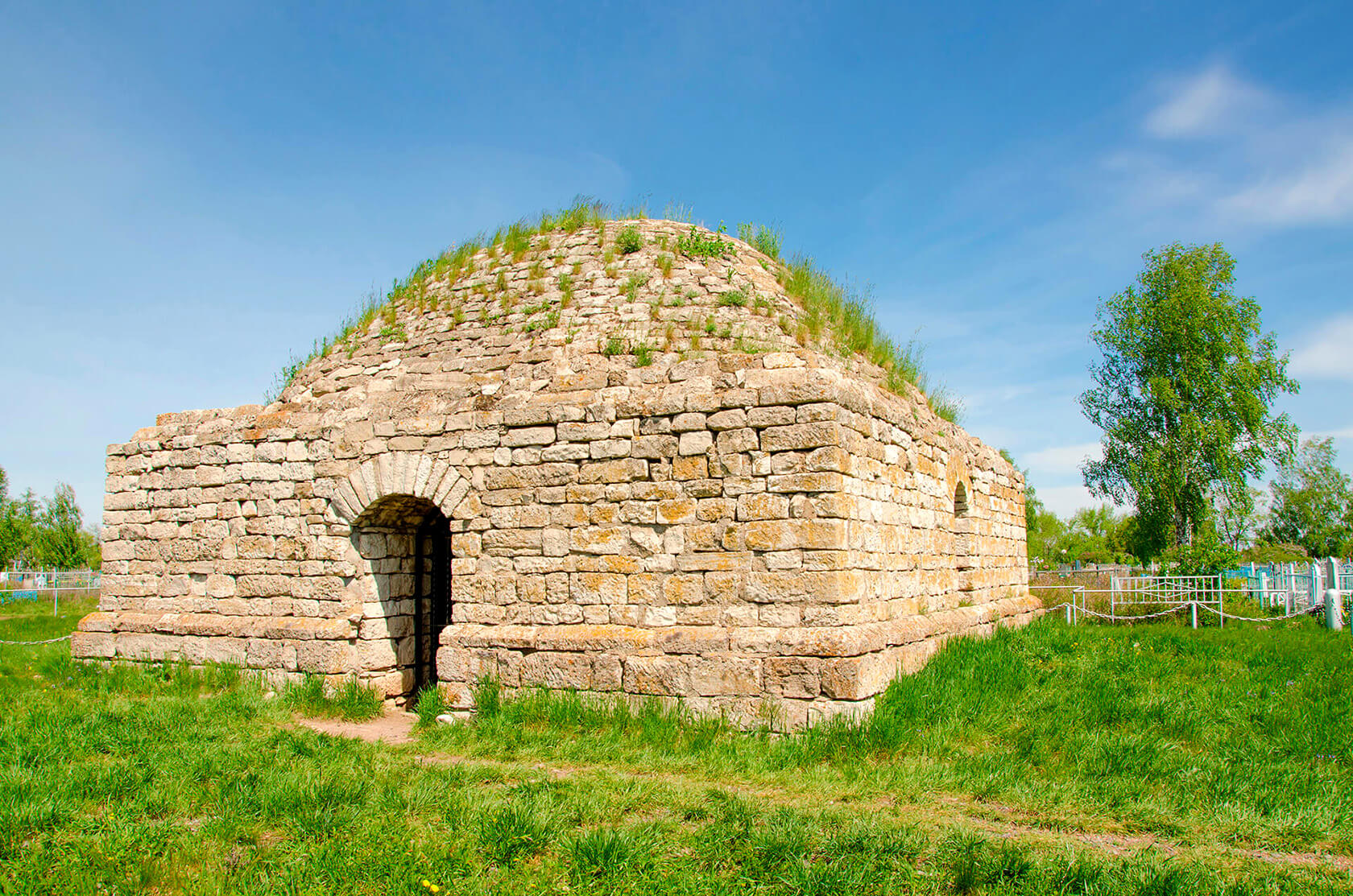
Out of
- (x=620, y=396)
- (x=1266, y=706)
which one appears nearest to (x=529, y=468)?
(x=620, y=396)

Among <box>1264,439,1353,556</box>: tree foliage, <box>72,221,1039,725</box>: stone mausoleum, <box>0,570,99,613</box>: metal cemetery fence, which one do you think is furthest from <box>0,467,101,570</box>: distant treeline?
<box>1264,439,1353,556</box>: tree foliage

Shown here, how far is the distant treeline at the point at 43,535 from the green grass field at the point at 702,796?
42.8m

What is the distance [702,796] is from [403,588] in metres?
5.36

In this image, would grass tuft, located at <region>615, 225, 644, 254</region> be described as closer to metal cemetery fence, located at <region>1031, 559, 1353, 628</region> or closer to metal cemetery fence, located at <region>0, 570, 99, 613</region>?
metal cemetery fence, located at <region>1031, 559, 1353, 628</region>

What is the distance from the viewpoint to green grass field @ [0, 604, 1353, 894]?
4.13m

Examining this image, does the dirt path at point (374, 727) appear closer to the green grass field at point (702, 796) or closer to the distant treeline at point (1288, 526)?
the green grass field at point (702, 796)

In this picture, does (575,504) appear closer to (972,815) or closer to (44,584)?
(972,815)

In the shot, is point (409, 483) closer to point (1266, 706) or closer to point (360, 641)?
point (360, 641)

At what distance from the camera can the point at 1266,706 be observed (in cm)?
776

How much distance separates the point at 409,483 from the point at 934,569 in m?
5.85

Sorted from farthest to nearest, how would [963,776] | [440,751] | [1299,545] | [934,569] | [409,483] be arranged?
[1299,545], [934,569], [409,483], [440,751], [963,776]

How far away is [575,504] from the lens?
786 cm

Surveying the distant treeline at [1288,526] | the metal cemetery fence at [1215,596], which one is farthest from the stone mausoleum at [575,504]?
the distant treeline at [1288,526]

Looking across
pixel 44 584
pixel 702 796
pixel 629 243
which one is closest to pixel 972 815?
pixel 702 796
